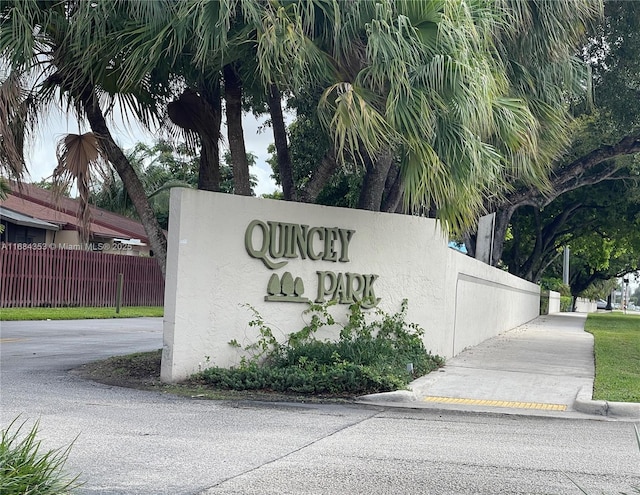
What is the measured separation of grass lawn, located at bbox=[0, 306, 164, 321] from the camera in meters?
20.7

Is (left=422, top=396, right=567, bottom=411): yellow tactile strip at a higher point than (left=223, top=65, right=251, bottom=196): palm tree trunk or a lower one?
lower

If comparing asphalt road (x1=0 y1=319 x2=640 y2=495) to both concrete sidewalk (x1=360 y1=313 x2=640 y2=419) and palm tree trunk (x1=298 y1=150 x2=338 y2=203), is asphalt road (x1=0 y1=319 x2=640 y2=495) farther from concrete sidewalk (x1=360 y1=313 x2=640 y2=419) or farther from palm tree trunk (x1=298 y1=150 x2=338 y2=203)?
palm tree trunk (x1=298 y1=150 x2=338 y2=203)

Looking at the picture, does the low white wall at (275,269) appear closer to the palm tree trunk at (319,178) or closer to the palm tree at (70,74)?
the palm tree trunk at (319,178)

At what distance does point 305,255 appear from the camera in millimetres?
10648

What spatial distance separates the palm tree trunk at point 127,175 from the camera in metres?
10.8

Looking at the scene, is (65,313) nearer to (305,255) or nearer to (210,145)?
(210,145)

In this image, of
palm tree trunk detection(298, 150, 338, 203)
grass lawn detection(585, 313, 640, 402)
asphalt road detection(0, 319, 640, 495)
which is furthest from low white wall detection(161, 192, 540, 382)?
grass lawn detection(585, 313, 640, 402)

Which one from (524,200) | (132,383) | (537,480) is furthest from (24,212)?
(537,480)

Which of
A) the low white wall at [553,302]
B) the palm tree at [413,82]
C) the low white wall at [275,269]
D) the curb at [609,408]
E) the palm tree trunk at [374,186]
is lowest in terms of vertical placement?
the low white wall at [553,302]

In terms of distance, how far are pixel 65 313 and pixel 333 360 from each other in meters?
14.8

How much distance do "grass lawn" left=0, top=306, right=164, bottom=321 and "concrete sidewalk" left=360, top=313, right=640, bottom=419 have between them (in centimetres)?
1161

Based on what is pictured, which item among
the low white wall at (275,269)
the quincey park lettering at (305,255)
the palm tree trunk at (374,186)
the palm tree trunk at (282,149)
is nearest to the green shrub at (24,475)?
the low white wall at (275,269)

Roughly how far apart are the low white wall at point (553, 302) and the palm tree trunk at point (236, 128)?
119ft

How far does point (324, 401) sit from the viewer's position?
8992 millimetres
